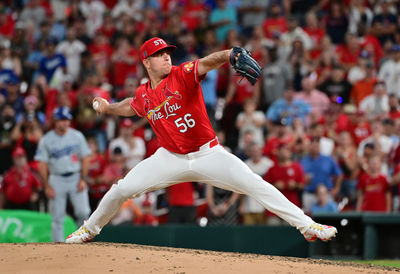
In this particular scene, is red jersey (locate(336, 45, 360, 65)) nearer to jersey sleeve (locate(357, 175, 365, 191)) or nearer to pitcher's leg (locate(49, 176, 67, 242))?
jersey sleeve (locate(357, 175, 365, 191))

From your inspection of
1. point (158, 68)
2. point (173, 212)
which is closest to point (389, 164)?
point (173, 212)

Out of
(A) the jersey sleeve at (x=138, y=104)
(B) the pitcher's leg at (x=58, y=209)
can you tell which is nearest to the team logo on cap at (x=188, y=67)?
(A) the jersey sleeve at (x=138, y=104)

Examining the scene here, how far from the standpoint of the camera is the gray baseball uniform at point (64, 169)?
1094cm

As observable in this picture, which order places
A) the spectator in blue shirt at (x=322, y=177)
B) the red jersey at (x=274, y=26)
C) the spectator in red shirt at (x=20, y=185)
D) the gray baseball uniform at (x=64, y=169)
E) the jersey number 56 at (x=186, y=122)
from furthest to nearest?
the red jersey at (x=274, y=26)
the spectator in red shirt at (x=20, y=185)
the spectator in blue shirt at (x=322, y=177)
the gray baseball uniform at (x=64, y=169)
the jersey number 56 at (x=186, y=122)

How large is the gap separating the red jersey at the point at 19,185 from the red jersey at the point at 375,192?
5.76 m

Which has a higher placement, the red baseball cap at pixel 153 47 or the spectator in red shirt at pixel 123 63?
the spectator in red shirt at pixel 123 63

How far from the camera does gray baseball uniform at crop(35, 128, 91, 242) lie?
10.9 meters

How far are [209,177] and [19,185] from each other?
6567mm

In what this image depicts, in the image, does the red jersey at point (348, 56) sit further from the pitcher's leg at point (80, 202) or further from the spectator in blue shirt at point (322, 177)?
the pitcher's leg at point (80, 202)

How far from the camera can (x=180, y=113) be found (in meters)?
6.95

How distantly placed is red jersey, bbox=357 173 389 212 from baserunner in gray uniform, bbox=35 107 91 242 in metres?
4.54

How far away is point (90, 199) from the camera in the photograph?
12.9 metres

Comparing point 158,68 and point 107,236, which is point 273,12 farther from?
point 158,68

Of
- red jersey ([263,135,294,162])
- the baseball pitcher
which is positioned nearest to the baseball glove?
the baseball pitcher
